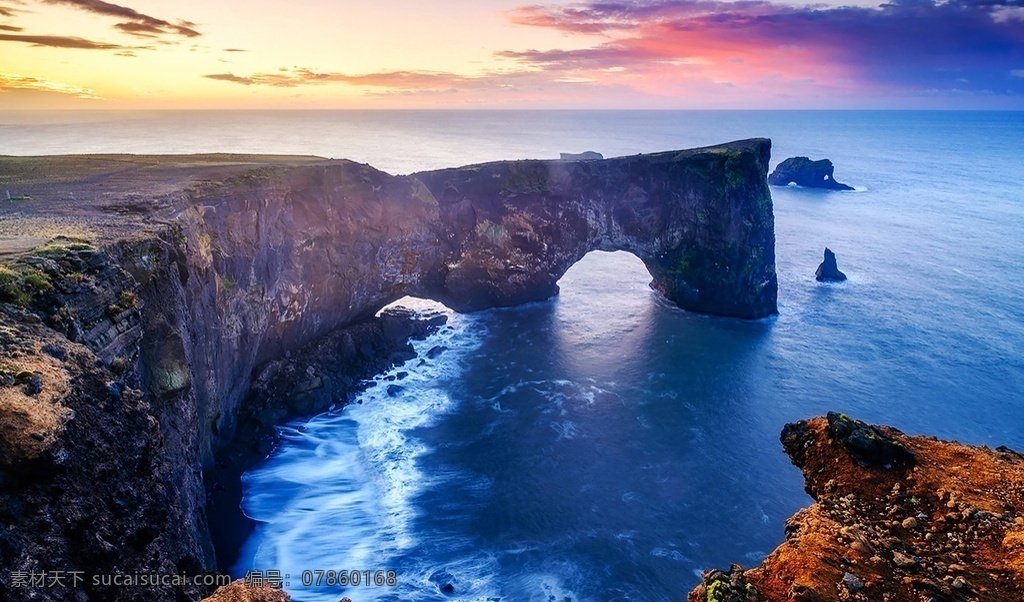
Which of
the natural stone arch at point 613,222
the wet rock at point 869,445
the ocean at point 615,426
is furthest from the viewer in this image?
the natural stone arch at point 613,222

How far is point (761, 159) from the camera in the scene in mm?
50250

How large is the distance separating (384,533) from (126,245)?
15.7 meters

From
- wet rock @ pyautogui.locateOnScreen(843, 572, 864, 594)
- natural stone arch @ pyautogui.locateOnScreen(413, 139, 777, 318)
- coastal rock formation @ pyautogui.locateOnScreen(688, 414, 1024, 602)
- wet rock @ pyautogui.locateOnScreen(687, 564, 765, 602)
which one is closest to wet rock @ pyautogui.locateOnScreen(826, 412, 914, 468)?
coastal rock formation @ pyautogui.locateOnScreen(688, 414, 1024, 602)

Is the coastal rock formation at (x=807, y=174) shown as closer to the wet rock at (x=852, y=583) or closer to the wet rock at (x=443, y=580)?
the wet rock at (x=443, y=580)

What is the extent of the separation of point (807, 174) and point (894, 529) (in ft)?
400

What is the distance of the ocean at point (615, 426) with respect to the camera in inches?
905

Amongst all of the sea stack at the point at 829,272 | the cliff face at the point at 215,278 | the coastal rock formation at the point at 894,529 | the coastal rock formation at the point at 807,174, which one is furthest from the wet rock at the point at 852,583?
the coastal rock formation at the point at 807,174

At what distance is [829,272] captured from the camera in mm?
58156

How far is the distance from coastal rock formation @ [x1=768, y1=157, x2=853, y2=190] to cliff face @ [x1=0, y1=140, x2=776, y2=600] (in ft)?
A: 245

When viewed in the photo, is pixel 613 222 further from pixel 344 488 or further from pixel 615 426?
pixel 344 488

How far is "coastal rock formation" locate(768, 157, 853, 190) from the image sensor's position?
366 feet

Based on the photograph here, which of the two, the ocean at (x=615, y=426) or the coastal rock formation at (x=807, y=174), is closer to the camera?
the ocean at (x=615, y=426)

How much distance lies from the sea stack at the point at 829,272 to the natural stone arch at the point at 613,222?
1219 cm

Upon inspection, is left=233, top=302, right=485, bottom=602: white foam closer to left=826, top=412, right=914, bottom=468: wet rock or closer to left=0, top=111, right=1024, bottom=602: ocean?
left=0, top=111, right=1024, bottom=602: ocean
